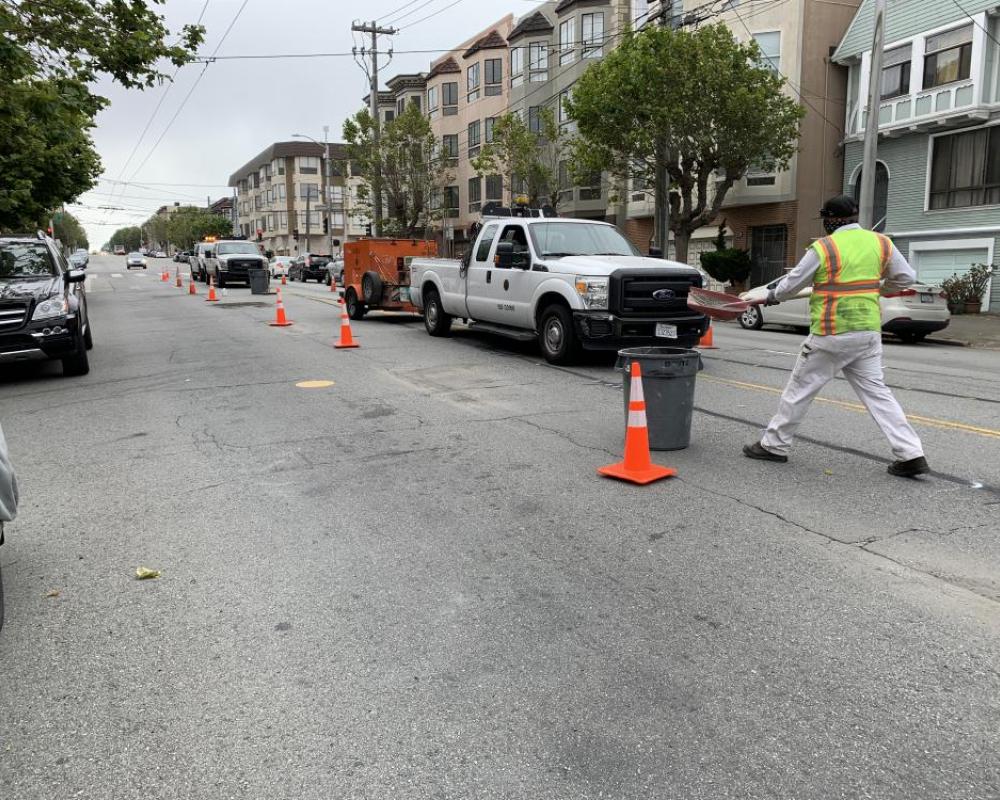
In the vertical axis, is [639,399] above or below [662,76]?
below

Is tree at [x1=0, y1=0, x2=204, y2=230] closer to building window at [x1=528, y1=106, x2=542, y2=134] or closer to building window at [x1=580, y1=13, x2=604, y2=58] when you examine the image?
building window at [x1=580, y1=13, x2=604, y2=58]

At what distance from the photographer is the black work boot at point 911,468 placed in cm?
592

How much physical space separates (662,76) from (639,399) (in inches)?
802

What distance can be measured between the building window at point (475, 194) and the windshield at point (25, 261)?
3977 centimetres

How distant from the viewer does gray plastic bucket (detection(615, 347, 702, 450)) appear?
21.9 ft

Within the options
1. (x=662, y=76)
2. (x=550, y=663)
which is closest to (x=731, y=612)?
(x=550, y=663)

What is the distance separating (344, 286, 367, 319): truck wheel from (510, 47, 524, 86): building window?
95.3 ft

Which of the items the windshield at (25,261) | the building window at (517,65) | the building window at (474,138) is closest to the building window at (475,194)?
the building window at (474,138)

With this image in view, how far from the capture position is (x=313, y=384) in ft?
33.9

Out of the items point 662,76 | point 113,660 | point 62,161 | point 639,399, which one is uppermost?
point 662,76

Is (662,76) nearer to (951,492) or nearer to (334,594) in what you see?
(951,492)

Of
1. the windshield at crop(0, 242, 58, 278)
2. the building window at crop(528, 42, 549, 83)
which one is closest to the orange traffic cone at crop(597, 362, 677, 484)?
the windshield at crop(0, 242, 58, 278)

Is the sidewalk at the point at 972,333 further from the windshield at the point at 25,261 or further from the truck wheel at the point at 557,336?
the windshield at the point at 25,261

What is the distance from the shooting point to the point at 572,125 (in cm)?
3988
